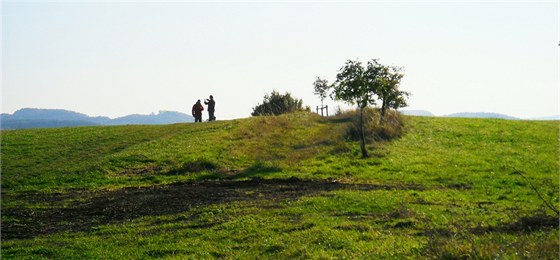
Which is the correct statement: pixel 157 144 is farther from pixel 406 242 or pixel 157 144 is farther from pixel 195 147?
pixel 406 242

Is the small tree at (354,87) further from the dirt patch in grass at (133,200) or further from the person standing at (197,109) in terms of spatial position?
the person standing at (197,109)

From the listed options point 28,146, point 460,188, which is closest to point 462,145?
point 460,188

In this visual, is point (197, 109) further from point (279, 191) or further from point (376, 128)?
point (279, 191)

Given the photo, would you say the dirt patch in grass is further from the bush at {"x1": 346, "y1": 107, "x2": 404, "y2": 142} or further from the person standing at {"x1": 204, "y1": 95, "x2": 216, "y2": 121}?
the person standing at {"x1": 204, "y1": 95, "x2": 216, "y2": 121}

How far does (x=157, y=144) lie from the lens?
1628 inches

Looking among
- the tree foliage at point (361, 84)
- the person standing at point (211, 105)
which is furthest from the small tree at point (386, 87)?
the person standing at point (211, 105)

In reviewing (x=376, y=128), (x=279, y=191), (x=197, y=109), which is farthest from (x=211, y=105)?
(x=279, y=191)

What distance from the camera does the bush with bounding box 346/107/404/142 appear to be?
4219cm

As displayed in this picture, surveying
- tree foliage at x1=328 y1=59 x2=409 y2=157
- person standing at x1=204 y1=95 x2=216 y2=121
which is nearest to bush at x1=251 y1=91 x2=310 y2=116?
person standing at x1=204 y1=95 x2=216 y2=121

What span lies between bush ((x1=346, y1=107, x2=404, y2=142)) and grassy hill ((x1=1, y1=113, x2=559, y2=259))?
1019 mm

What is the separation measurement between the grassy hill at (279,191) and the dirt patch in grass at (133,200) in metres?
0.10

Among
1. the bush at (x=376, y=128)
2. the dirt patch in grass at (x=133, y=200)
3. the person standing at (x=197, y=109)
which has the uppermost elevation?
the person standing at (x=197, y=109)

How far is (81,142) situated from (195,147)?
9368mm

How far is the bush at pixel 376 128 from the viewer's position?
4219 cm
